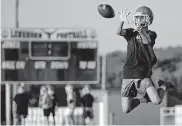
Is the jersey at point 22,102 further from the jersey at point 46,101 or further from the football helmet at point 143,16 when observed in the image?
the football helmet at point 143,16

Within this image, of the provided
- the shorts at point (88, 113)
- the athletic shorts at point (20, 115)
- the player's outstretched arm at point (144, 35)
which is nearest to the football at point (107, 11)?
the player's outstretched arm at point (144, 35)

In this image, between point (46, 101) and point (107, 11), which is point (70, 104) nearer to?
point (46, 101)

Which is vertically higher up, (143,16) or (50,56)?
(143,16)

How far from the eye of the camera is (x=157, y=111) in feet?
20.9

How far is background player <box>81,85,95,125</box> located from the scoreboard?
8.9 inches

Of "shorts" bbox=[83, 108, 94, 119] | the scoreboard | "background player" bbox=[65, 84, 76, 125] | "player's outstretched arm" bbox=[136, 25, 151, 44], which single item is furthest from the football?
"shorts" bbox=[83, 108, 94, 119]

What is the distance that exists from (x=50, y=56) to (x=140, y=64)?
8.32ft

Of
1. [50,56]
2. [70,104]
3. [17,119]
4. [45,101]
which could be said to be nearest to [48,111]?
[45,101]

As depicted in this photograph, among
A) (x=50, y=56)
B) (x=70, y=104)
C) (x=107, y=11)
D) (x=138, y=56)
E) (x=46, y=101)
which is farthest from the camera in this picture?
(x=70, y=104)

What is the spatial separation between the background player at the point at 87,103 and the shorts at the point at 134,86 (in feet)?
8.71

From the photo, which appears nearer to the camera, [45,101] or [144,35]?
[144,35]

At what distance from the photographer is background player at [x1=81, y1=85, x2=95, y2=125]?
6719mm

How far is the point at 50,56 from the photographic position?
21.1 feet

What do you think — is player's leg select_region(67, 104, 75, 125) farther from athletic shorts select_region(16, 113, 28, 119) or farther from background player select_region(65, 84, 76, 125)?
athletic shorts select_region(16, 113, 28, 119)
